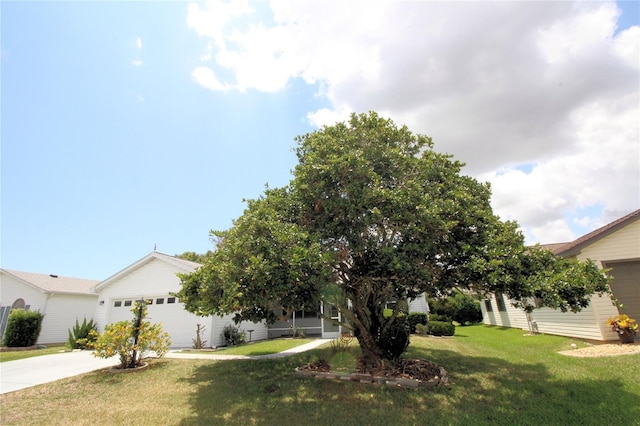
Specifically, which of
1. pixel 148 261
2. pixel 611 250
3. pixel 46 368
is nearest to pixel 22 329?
pixel 148 261

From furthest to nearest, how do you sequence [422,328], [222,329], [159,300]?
[422,328], [159,300], [222,329]

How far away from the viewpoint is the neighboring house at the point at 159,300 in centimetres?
1609

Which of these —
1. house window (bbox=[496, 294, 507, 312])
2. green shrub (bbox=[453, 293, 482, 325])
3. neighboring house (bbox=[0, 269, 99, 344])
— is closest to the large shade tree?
house window (bbox=[496, 294, 507, 312])

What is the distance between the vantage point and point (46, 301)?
20.8 m

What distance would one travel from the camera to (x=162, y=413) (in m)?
6.18

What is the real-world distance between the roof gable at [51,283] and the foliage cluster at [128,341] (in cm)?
1190

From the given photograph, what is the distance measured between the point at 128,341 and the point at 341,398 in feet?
26.9

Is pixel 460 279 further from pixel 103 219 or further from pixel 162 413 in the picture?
pixel 103 219

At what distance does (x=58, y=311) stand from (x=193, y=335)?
540 inches

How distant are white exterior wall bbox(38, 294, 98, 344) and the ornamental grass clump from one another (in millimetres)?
31645

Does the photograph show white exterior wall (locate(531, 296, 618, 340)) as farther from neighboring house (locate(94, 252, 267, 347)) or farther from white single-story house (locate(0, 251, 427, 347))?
neighboring house (locate(94, 252, 267, 347))

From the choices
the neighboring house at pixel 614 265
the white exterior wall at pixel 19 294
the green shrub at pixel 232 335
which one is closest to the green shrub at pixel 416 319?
the neighboring house at pixel 614 265

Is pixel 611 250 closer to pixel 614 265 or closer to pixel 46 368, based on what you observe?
pixel 614 265

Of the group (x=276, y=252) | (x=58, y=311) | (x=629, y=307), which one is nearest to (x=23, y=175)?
(x=58, y=311)
